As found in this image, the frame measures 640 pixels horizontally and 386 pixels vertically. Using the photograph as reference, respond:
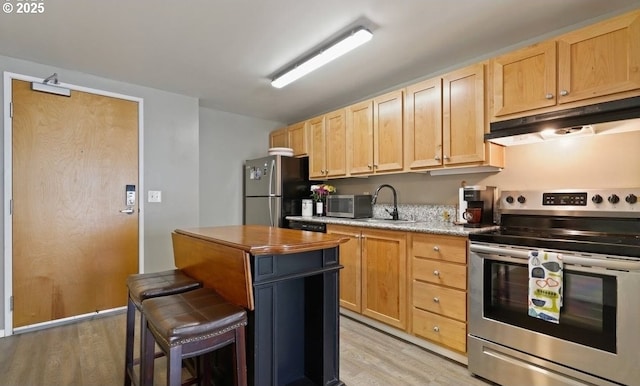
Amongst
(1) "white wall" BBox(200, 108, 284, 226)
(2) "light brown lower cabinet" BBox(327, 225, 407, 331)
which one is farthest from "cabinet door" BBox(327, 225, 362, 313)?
(1) "white wall" BBox(200, 108, 284, 226)

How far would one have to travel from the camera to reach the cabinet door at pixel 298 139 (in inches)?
155

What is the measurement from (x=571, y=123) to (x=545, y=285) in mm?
996

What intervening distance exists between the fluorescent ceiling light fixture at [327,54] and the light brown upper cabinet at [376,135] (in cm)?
78

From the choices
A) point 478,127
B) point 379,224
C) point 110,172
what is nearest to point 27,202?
point 110,172

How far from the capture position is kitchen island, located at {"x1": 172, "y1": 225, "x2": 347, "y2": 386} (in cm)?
139

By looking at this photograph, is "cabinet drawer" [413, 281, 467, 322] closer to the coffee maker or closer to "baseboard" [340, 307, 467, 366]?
"baseboard" [340, 307, 467, 366]

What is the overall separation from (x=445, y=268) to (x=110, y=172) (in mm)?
3265

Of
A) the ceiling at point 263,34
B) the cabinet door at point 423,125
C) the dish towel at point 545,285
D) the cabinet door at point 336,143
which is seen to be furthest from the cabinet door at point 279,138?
the dish towel at point 545,285

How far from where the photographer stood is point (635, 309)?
4.74ft

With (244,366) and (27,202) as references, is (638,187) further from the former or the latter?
(27,202)

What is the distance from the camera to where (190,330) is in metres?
1.18

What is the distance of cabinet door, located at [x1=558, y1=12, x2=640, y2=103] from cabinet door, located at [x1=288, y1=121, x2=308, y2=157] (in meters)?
2.68

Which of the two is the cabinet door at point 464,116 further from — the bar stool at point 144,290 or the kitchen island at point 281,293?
the bar stool at point 144,290

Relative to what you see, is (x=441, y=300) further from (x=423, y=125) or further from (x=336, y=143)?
(x=336, y=143)
